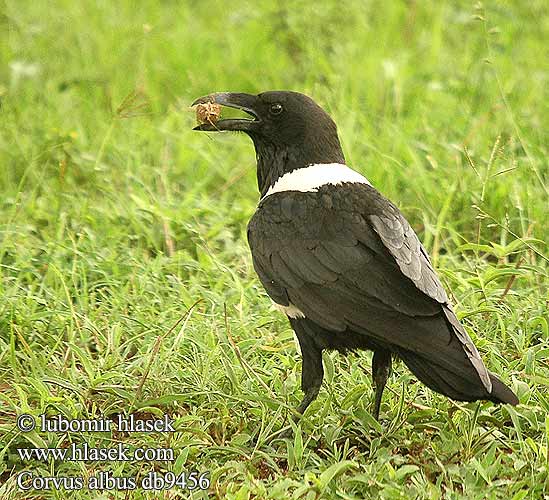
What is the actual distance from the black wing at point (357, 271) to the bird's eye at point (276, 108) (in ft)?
1.45

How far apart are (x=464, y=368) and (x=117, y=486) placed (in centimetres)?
116

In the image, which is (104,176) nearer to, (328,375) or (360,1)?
(328,375)

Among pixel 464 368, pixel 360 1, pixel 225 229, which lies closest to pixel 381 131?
pixel 225 229

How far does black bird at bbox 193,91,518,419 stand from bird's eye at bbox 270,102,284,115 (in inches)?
2.0

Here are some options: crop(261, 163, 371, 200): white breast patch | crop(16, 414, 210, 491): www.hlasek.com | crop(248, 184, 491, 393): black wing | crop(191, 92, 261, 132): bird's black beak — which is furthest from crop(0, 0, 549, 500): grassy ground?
crop(191, 92, 261, 132): bird's black beak

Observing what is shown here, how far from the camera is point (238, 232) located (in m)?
5.28

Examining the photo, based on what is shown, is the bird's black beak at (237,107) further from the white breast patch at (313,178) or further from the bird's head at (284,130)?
the white breast patch at (313,178)

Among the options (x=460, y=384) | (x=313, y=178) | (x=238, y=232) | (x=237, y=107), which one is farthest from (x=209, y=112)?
(x=460, y=384)

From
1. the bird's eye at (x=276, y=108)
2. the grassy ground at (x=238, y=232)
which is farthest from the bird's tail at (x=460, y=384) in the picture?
the bird's eye at (x=276, y=108)

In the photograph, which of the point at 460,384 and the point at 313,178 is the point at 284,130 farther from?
the point at 460,384

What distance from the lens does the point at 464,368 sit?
10.5 ft

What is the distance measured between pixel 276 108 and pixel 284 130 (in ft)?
0.31

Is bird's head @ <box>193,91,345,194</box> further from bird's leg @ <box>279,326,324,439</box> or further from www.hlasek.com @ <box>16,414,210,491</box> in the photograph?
www.hlasek.com @ <box>16,414,210,491</box>

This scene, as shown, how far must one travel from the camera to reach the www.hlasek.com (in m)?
3.30
